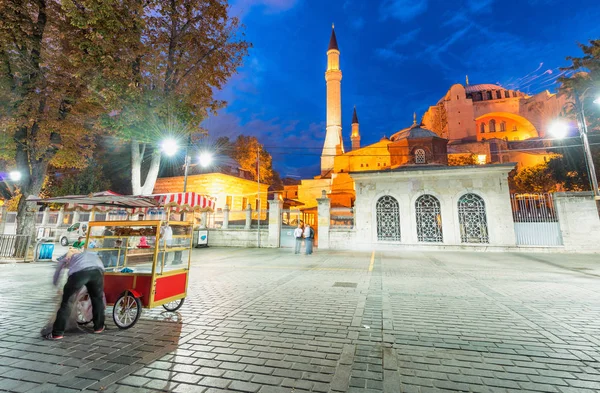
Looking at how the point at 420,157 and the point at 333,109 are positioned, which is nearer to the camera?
the point at 420,157

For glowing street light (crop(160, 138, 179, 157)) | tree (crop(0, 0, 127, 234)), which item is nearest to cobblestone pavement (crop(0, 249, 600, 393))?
glowing street light (crop(160, 138, 179, 157))

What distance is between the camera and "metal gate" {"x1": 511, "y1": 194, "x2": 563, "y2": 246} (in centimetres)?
1461

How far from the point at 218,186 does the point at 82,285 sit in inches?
1045

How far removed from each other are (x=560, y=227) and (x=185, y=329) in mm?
19018

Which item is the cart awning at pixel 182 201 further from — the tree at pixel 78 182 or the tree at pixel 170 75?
the tree at pixel 78 182

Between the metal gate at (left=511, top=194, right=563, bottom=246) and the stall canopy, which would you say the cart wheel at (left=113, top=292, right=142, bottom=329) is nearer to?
the stall canopy

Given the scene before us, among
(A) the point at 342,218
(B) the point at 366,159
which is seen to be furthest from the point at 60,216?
(B) the point at 366,159

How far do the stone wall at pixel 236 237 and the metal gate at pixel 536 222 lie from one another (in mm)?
15313

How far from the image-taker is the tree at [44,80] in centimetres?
964

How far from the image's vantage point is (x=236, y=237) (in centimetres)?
1867

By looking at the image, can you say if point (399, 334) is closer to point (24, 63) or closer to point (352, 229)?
point (352, 229)

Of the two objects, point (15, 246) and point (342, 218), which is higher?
point (342, 218)

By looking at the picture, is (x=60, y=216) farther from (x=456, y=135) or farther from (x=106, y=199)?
(x=456, y=135)

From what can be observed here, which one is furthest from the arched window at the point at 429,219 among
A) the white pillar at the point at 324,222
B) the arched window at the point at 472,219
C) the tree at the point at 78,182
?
the tree at the point at 78,182
